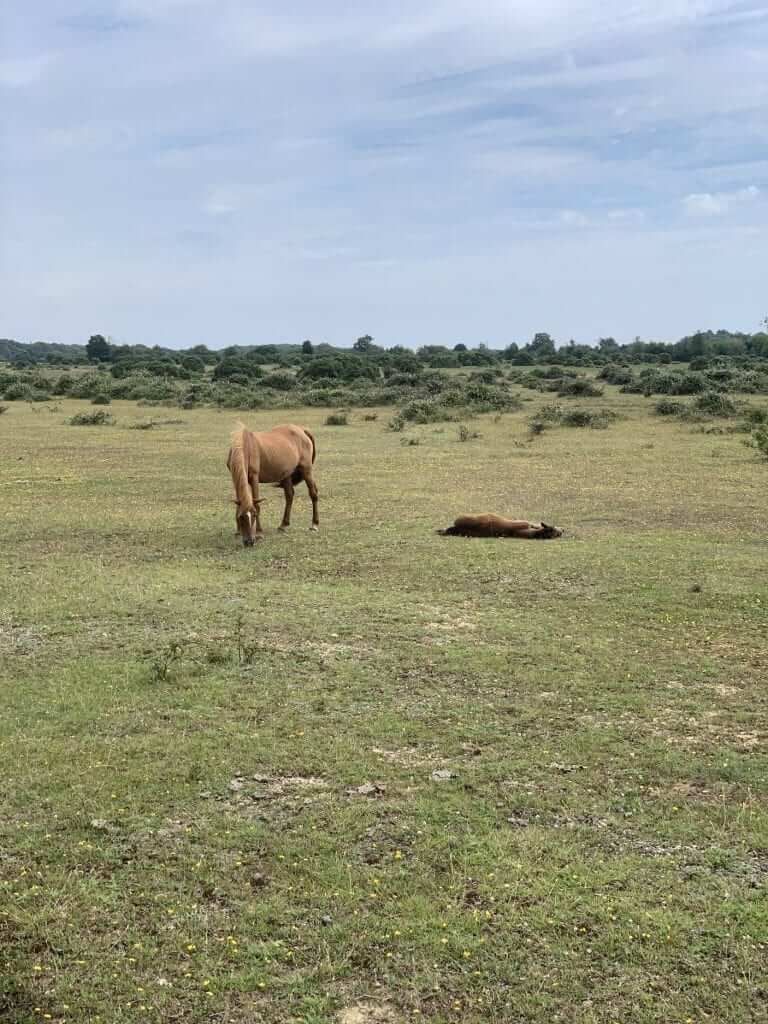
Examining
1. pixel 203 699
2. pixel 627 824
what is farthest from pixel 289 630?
pixel 627 824

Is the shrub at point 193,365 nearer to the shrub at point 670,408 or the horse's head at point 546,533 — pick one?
the shrub at point 670,408

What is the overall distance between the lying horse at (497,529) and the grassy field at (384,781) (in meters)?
0.40

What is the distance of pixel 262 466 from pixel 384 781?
7.60 meters

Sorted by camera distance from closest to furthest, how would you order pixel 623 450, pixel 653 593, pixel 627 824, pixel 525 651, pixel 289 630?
1. pixel 627 824
2. pixel 525 651
3. pixel 289 630
4. pixel 653 593
5. pixel 623 450

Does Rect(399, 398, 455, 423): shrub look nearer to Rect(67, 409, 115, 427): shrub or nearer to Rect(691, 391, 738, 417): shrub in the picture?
Rect(691, 391, 738, 417): shrub

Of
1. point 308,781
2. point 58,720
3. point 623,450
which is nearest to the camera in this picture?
point 308,781

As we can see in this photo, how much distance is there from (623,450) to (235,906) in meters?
19.0

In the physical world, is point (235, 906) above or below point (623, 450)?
below

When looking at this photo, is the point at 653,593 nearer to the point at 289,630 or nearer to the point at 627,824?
the point at 289,630

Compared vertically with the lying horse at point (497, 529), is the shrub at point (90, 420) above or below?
above

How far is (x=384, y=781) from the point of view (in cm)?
524

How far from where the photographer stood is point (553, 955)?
376cm

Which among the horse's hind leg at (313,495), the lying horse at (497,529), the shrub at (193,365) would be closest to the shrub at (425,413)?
the horse's hind leg at (313,495)

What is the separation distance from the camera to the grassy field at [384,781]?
3652 millimetres
